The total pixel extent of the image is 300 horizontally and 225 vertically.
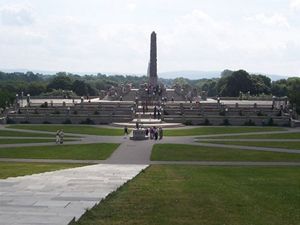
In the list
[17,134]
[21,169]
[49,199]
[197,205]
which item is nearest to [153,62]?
[17,134]

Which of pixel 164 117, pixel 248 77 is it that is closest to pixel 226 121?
pixel 164 117

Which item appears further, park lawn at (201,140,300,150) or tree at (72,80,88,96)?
tree at (72,80,88,96)

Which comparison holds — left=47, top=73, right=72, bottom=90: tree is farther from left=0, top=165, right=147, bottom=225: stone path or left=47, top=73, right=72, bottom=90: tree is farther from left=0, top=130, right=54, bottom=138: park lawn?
left=0, top=165, right=147, bottom=225: stone path

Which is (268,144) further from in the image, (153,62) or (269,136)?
(153,62)

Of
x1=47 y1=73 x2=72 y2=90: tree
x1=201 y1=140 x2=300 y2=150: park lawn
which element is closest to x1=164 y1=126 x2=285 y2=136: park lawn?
x1=201 y1=140 x2=300 y2=150: park lawn

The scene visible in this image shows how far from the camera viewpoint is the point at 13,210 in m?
11.6

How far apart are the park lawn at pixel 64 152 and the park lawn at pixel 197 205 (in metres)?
18.3

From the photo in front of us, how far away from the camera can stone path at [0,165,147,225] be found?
10739mm

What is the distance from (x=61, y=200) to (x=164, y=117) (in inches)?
2122

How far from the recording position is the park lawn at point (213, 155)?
34938mm

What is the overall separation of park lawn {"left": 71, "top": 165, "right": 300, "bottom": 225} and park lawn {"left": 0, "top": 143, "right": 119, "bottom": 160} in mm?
18303

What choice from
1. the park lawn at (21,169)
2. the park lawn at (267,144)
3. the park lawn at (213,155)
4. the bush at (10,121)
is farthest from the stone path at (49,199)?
the bush at (10,121)

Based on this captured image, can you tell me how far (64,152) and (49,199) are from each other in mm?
24907

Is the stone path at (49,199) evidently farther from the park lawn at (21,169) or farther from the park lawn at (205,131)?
the park lawn at (205,131)
